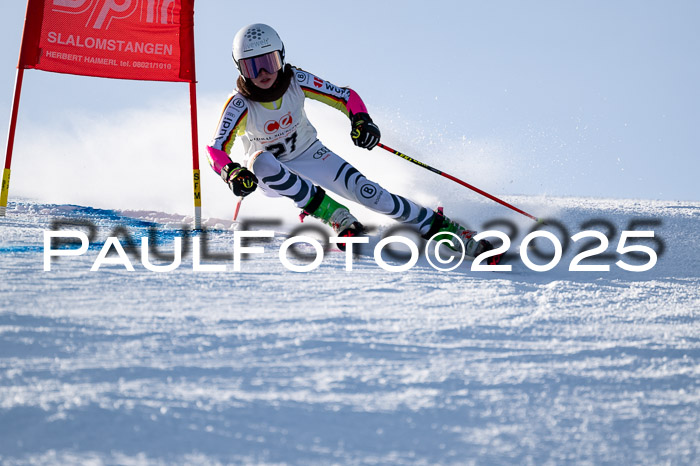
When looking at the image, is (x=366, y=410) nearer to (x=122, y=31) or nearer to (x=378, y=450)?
(x=378, y=450)

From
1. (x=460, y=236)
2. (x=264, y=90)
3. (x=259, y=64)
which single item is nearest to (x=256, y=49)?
(x=259, y=64)

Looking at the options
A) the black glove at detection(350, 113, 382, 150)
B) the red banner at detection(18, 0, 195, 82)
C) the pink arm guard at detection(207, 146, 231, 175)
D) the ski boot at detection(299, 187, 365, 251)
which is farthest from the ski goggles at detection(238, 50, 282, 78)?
the red banner at detection(18, 0, 195, 82)

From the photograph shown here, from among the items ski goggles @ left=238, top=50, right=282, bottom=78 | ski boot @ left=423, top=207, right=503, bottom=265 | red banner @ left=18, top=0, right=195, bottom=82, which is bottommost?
ski boot @ left=423, top=207, right=503, bottom=265

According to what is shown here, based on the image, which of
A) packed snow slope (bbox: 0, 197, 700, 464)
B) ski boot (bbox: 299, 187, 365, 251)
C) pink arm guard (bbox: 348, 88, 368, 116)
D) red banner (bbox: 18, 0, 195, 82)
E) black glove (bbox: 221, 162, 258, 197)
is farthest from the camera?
red banner (bbox: 18, 0, 195, 82)

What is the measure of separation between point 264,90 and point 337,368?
2660 millimetres

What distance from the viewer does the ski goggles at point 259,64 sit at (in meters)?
3.93

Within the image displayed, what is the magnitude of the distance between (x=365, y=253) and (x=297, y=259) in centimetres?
50

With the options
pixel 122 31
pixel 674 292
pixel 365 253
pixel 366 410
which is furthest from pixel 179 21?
pixel 366 410

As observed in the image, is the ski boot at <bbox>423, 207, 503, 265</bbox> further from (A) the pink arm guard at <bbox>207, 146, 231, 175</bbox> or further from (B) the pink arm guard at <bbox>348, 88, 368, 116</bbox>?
(A) the pink arm guard at <bbox>207, 146, 231, 175</bbox>

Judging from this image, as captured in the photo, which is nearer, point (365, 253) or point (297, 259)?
point (297, 259)

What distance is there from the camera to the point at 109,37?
17.6 ft

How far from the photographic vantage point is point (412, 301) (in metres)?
2.61

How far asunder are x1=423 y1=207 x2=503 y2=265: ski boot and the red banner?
8.80ft

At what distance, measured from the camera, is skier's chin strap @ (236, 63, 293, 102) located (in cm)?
404
